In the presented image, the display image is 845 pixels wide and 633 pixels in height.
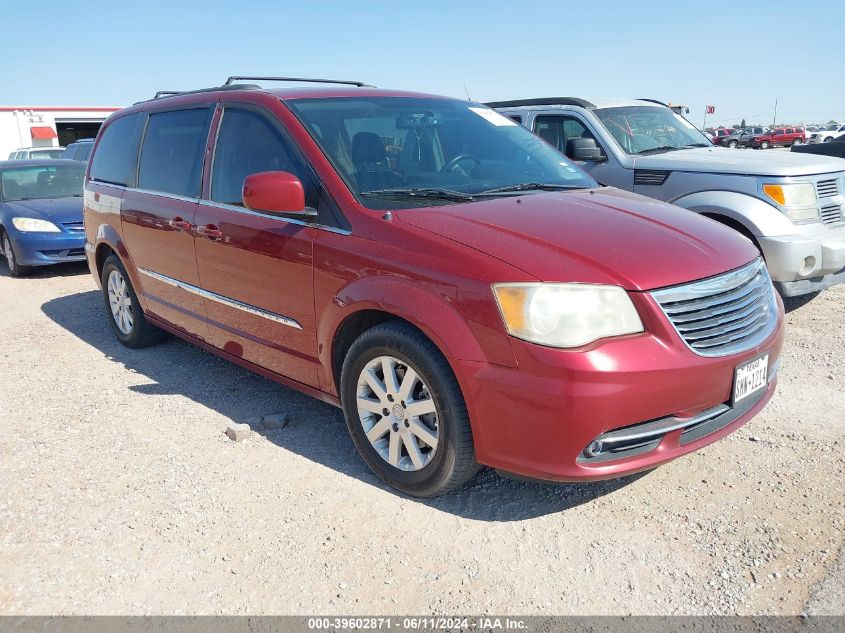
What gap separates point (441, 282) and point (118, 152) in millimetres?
3708

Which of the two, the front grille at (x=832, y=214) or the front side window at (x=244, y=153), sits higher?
the front side window at (x=244, y=153)

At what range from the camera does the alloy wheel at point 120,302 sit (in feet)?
17.8

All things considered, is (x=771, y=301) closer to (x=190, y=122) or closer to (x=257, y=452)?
(x=257, y=452)

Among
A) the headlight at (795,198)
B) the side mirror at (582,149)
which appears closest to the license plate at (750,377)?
the headlight at (795,198)

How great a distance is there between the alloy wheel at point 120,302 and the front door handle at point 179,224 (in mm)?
1241

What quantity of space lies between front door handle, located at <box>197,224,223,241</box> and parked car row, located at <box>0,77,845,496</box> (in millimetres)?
30

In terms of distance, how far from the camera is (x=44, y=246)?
862 cm

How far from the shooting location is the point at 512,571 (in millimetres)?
2662

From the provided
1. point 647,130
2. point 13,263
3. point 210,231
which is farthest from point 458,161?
point 13,263

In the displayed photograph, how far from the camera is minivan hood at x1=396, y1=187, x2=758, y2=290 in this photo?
270 cm

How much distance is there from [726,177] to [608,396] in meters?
3.95

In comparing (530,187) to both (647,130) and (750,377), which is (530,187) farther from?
(647,130)

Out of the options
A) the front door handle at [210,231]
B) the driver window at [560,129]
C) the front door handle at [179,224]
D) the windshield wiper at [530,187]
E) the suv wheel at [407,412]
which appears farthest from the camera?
the driver window at [560,129]

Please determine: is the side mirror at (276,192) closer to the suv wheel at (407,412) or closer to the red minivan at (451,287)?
the red minivan at (451,287)
